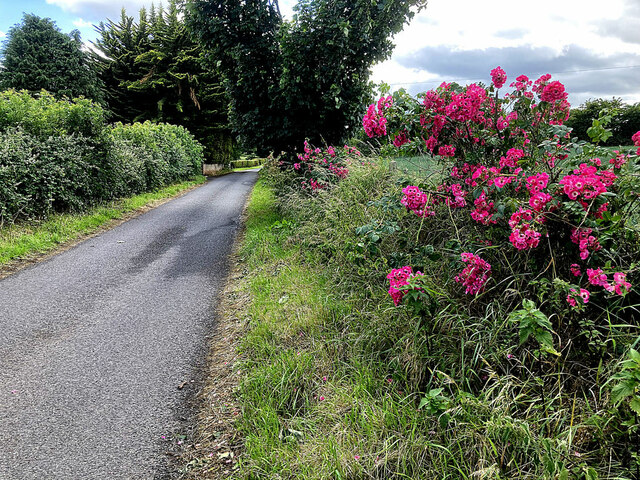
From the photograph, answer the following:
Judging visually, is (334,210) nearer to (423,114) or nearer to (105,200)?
(423,114)

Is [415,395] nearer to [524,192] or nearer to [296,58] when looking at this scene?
[524,192]

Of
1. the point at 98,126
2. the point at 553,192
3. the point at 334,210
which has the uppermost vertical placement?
the point at 98,126

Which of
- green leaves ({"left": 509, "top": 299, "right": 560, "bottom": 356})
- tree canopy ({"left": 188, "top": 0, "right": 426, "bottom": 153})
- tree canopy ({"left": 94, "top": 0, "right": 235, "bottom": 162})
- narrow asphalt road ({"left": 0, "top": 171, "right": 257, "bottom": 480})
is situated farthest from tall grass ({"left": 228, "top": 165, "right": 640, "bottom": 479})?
tree canopy ({"left": 94, "top": 0, "right": 235, "bottom": 162})

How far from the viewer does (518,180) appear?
2580 mm

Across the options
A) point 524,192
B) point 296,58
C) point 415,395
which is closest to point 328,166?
point 296,58

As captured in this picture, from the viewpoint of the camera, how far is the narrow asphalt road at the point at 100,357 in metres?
2.26

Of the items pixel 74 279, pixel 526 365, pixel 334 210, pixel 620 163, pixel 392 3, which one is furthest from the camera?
pixel 392 3

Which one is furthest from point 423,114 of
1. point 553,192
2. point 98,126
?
point 98,126

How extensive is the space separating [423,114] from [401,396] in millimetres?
2254

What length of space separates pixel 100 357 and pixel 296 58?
20.6 feet

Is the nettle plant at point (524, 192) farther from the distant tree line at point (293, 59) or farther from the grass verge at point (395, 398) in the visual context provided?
the distant tree line at point (293, 59)

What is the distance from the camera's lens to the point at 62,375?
302cm

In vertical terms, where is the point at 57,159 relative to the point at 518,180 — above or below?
above

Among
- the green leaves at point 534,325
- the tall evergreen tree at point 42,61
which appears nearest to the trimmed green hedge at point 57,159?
the green leaves at point 534,325
